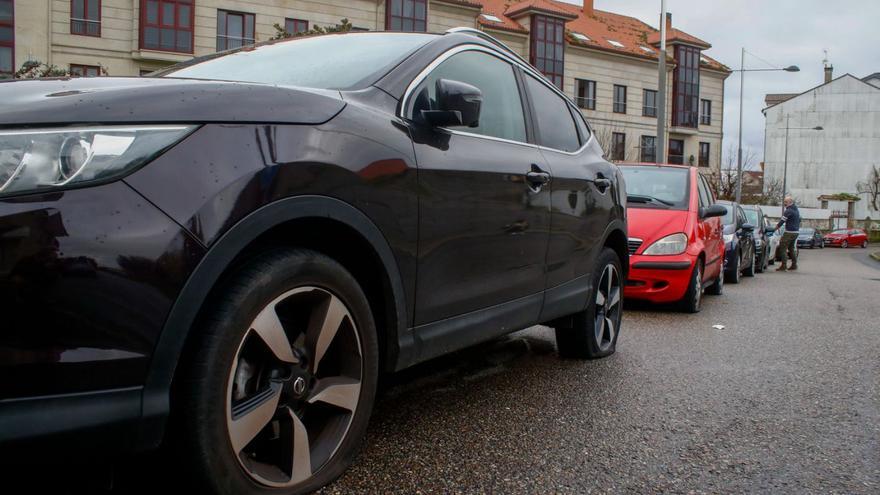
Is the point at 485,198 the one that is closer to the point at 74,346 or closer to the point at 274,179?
the point at 274,179

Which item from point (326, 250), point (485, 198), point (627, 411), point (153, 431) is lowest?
point (627, 411)

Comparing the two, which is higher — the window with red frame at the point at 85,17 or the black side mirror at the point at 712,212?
the window with red frame at the point at 85,17

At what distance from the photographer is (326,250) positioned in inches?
100

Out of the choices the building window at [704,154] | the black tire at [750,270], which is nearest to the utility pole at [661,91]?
the black tire at [750,270]

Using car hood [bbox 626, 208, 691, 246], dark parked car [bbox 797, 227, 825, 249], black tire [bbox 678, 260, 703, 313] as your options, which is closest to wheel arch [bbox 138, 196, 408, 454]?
car hood [bbox 626, 208, 691, 246]

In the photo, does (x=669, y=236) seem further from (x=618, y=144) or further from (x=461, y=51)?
(x=618, y=144)

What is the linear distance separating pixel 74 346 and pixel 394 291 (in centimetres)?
116

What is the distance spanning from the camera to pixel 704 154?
54.8 meters

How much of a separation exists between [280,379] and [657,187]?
24.0 feet

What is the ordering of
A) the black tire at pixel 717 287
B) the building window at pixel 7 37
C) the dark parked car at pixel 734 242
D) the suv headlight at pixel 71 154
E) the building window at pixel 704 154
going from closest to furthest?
the suv headlight at pixel 71 154 → the black tire at pixel 717 287 → the dark parked car at pixel 734 242 → the building window at pixel 7 37 → the building window at pixel 704 154

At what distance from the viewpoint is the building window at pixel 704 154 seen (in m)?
54.5

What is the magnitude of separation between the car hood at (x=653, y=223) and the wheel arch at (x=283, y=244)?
18.6 ft

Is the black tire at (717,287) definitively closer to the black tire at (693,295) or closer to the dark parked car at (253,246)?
the black tire at (693,295)

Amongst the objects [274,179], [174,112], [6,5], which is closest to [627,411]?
[274,179]
